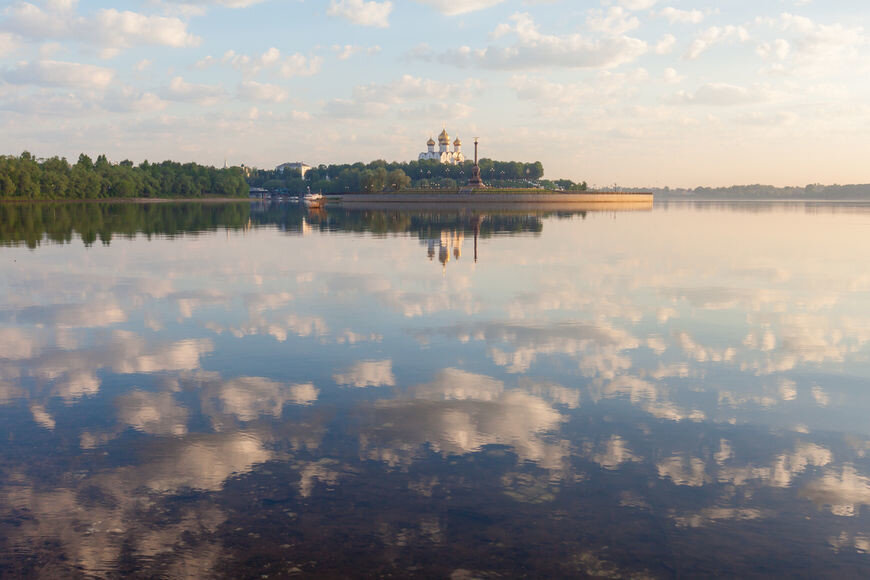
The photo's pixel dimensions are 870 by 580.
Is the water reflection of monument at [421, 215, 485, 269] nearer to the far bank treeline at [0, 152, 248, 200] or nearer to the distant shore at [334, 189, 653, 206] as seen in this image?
the distant shore at [334, 189, 653, 206]

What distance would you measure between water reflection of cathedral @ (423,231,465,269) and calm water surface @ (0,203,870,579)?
46.8 ft

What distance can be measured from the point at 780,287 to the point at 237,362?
2329 centimetres

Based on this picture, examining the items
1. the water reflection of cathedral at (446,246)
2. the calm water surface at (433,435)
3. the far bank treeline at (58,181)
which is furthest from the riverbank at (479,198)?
the calm water surface at (433,435)

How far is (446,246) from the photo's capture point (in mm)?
47969

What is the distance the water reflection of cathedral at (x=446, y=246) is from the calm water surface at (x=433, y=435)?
14274mm

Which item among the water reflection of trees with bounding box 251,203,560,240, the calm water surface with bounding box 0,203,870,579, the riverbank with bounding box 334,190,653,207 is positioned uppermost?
the riverbank with bounding box 334,190,653,207

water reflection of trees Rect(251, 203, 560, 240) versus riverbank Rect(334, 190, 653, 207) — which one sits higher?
riverbank Rect(334, 190, 653, 207)

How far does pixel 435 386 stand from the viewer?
14.4 metres

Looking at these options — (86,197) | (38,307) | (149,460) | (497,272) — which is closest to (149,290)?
(38,307)

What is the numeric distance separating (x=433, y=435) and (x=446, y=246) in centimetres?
3689

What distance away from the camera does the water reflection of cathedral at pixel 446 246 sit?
40.4 metres

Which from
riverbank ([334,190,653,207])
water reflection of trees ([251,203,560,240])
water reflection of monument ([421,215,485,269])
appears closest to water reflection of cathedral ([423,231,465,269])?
water reflection of monument ([421,215,485,269])

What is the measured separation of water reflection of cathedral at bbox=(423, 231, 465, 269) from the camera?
4041 centimetres

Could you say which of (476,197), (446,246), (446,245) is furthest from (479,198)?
(446,246)
